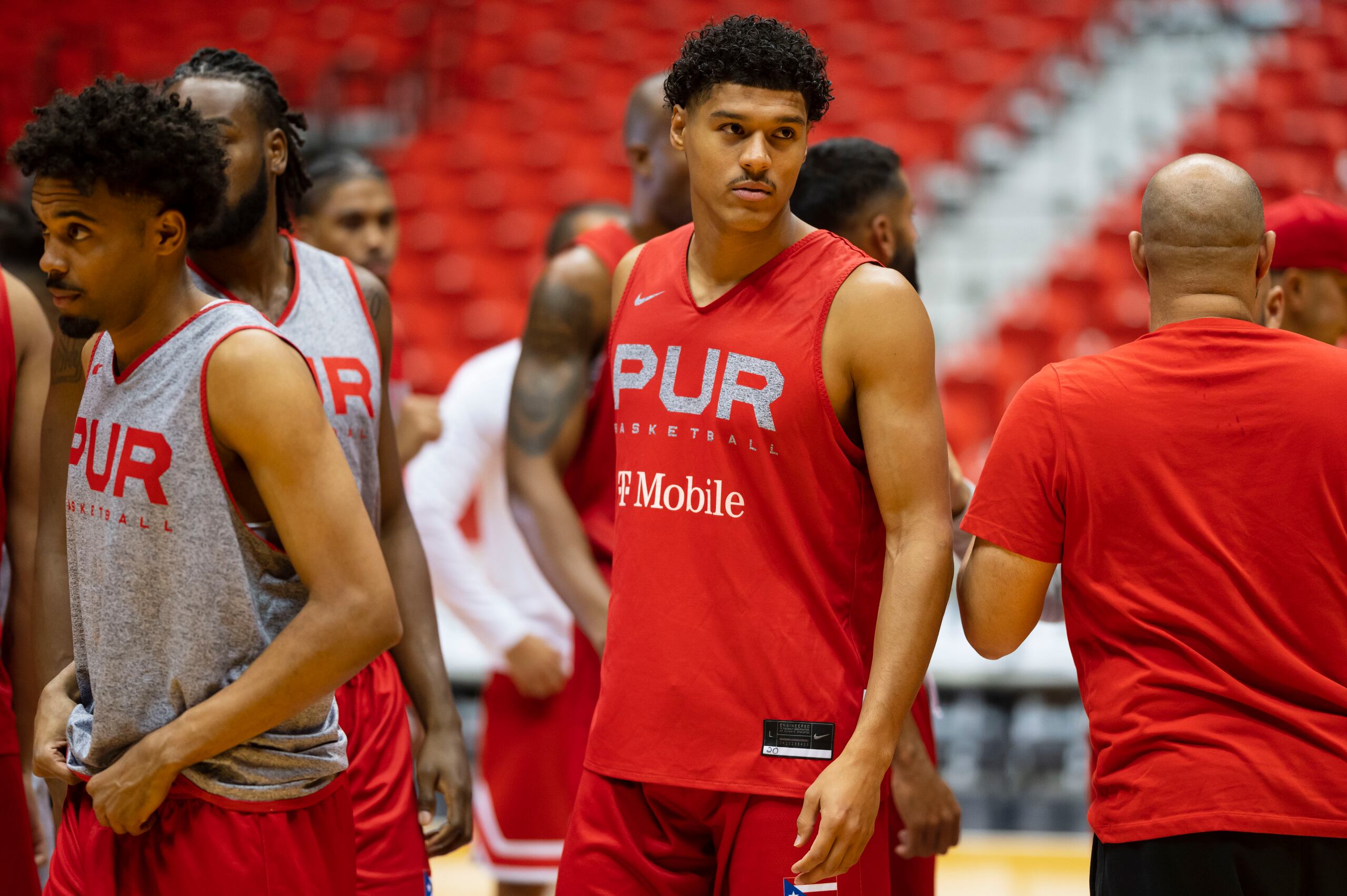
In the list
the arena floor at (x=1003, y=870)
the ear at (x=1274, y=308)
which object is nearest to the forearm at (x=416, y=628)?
the ear at (x=1274, y=308)

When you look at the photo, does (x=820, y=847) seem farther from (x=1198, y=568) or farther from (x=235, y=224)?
(x=235, y=224)

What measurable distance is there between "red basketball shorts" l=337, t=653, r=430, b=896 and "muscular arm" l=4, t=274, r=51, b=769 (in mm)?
550

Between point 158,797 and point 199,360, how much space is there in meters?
0.57

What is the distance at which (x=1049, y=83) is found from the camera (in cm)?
993

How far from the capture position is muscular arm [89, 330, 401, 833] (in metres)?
1.92

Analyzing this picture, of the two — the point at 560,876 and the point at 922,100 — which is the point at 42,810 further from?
the point at 922,100

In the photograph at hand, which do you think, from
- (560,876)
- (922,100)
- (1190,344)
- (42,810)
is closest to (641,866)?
(560,876)

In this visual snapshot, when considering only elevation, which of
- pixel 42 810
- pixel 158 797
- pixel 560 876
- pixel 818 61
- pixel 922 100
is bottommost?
pixel 42 810

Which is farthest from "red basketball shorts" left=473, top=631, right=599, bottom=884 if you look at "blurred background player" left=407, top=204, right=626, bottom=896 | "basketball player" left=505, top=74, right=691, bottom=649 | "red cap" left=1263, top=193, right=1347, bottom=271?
"red cap" left=1263, top=193, right=1347, bottom=271

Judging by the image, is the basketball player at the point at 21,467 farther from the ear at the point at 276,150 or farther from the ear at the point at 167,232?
the ear at the point at 167,232

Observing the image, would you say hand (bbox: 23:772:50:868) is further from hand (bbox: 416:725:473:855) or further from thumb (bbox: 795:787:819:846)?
thumb (bbox: 795:787:819:846)

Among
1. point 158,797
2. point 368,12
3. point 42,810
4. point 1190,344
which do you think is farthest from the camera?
point 368,12

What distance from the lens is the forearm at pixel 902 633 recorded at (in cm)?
204

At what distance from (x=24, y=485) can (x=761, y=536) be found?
135 cm
